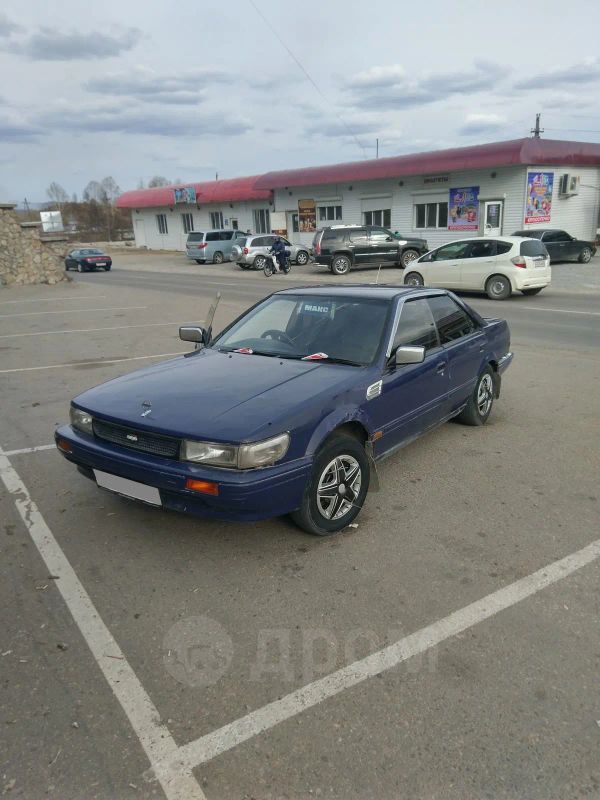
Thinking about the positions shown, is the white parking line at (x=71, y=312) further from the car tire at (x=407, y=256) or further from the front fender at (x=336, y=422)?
the front fender at (x=336, y=422)

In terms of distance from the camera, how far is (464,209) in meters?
28.4

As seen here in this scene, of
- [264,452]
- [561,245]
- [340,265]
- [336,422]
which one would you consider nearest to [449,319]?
[336,422]

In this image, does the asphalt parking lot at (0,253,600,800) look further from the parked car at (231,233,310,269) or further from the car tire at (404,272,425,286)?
the parked car at (231,233,310,269)

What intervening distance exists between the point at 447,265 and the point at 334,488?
1459 cm

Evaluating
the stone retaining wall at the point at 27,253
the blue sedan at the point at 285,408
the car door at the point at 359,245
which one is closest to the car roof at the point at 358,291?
the blue sedan at the point at 285,408

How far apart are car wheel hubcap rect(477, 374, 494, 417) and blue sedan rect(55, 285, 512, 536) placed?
50cm

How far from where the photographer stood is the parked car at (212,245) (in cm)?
3584

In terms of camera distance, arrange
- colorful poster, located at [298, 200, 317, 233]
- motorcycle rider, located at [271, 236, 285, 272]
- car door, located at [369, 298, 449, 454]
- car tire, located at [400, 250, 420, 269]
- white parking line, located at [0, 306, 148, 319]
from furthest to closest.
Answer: colorful poster, located at [298, 200, 317, 233] < motorcycle rider, located at [271, 236, 285, 272] < car tire, located at [400, 250, 420, 269] < white parking line, located at [0, 306, 148, 319] < car door, located at [369, 298, 449, 454]

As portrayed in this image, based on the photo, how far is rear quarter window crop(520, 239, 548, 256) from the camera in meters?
16.0

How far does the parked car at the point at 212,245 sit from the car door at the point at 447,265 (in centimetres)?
2060

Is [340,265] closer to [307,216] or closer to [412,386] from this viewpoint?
[307,216]

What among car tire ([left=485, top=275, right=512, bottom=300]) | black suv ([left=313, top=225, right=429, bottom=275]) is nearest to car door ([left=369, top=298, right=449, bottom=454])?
car tire ([left=485, top=275, right=512, bottom=300])

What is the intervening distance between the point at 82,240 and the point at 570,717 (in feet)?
266

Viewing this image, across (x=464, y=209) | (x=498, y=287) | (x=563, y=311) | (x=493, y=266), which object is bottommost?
(x=563, y=311)
